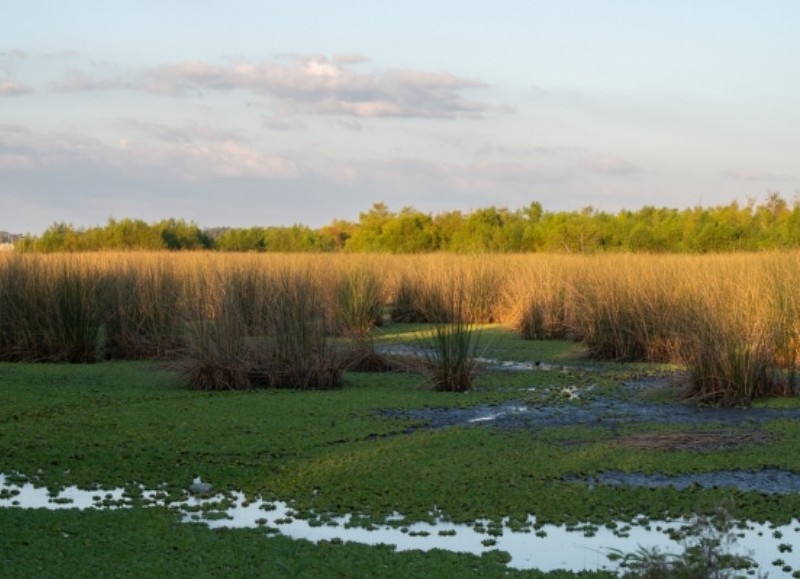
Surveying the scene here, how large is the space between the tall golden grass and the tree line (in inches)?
503

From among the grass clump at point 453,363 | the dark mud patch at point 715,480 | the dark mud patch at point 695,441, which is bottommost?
the dark mud patch at point 715,480

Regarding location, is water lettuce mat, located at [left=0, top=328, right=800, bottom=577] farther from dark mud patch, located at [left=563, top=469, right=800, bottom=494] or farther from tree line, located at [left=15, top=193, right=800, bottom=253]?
tree line, located at [left=15, top=193, right=800, bottom=253]

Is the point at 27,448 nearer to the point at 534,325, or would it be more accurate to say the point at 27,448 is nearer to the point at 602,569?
the point at 602,569

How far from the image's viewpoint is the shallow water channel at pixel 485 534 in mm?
5469

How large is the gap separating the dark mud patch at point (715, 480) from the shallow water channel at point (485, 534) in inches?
34.1

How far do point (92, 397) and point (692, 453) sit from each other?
5592 mm

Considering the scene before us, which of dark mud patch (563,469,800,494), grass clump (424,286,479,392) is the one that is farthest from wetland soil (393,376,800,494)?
grass clump (424,286,479,392)

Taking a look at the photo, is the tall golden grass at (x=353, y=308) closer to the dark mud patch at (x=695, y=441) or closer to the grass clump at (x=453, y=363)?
the grass clump at (x=453, y=363)

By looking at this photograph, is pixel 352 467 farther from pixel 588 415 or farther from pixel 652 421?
pixel 652 421

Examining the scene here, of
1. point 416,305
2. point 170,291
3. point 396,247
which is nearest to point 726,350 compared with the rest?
point 170,291

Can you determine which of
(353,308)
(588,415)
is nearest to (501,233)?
(353,308)

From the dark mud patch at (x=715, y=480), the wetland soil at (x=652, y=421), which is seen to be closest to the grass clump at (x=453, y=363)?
the wetland soil at (x=652, y=421)

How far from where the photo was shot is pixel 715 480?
7172 mm

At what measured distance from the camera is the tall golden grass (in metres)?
10.8
